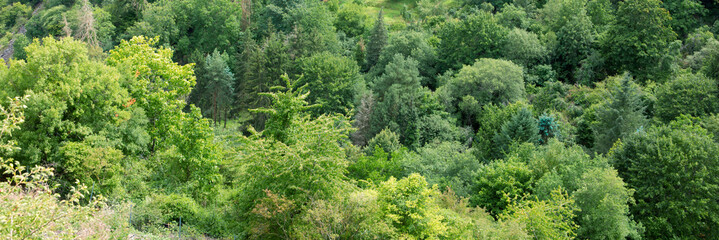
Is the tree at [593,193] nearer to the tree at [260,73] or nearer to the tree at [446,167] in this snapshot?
the tree at [446,167]

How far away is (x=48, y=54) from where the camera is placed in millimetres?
27047

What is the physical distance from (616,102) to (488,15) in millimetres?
26521

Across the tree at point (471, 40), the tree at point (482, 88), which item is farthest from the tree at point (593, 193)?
the tree at point (471, 40)

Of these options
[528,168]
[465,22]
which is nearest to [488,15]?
[465,22]

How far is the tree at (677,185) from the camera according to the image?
31.2 m

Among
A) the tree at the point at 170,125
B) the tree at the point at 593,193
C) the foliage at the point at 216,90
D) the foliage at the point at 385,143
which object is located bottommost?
the foliage at the point at 216,90

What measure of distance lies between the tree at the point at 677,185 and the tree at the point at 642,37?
2271cm

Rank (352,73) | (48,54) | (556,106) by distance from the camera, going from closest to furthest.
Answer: (48,54) → (556,106) → (352,73)

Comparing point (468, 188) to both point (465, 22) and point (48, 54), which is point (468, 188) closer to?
point (48, 54)

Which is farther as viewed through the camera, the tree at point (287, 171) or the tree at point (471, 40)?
the tree at point (471, 40)

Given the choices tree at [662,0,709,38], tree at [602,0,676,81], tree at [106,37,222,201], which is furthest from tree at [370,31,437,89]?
tree at [106,37,222,201]

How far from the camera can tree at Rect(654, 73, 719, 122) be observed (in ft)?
140

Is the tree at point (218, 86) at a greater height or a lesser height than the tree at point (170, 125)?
lesser

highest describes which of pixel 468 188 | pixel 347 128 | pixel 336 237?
pixel 347 128
